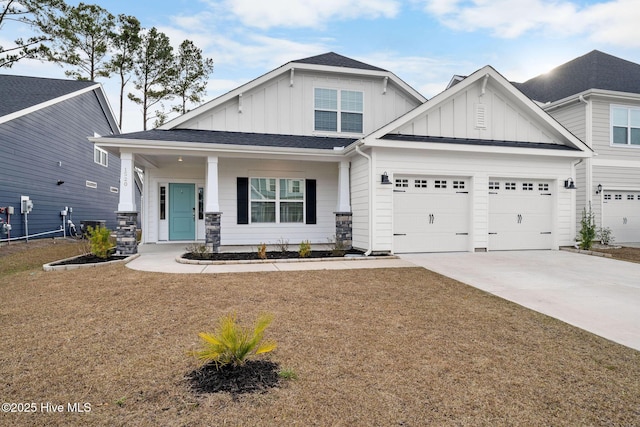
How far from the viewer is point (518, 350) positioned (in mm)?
3324

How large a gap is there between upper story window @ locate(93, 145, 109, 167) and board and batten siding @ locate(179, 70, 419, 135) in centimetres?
922

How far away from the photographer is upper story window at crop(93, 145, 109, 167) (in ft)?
56.0

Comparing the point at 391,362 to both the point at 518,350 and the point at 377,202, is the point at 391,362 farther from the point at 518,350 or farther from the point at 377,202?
the point at 377,202

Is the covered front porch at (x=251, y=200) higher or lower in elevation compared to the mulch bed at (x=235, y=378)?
higher

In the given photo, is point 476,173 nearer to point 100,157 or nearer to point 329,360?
point 329,360

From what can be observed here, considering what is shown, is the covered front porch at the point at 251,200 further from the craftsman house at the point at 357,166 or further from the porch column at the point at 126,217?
the porch column at the point at 126,217

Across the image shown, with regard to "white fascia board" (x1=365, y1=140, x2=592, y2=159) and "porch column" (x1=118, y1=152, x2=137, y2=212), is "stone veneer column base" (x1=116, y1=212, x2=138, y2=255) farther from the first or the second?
"white fascia board" (x1=365, y1=140, x2=592, y2=159)

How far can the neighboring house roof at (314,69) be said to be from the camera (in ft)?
34.9

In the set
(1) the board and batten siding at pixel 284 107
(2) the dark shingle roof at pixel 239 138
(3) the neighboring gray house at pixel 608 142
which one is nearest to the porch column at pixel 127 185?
(2) the dark shingle roof at pixel 239 138

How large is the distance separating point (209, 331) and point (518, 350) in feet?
10.0

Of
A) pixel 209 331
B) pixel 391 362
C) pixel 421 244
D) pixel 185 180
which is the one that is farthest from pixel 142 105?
pixel 391 362

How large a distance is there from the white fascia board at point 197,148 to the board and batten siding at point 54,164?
17.7ft

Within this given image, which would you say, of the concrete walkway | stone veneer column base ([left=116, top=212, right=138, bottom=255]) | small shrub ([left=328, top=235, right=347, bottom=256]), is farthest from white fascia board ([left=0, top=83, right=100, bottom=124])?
small shrub ([left=328, top=235, right=347, bottom=256])

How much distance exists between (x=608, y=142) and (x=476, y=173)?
6.67 meters
